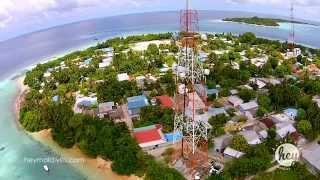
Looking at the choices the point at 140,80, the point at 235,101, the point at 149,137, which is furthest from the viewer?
the point at 140,80

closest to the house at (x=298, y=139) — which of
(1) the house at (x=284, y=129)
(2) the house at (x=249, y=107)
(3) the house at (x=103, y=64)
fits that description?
(1) the house at (x=284, y=129)

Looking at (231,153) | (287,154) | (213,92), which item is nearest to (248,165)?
(231,153)

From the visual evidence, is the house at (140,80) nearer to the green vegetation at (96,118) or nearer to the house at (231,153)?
the green vegetation at (96,118)

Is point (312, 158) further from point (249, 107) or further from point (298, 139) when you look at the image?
point (249, 107)

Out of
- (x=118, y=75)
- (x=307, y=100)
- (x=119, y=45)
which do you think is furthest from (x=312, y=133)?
(x=119, y=45)

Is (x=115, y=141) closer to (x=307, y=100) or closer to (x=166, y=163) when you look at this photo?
(x=166, y=163)

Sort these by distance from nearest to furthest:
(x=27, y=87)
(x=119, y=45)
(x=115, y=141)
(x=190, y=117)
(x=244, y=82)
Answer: (x=190, y=117) < (x=115, y=141) < (x=244, y=82) < (x=27, y=87) < (x=119, y=45)
